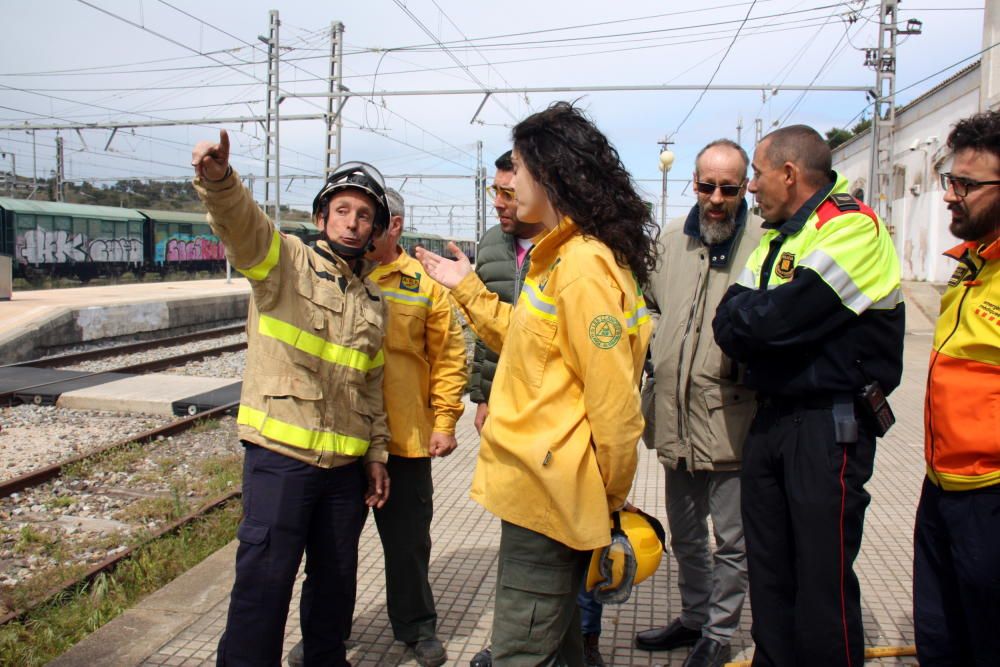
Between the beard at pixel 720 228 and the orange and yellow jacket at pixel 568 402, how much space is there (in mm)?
1007

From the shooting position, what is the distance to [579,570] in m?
2.33

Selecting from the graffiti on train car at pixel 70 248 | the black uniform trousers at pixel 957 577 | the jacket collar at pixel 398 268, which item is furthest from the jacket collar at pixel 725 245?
the graffiti on train car at pixel 70 248

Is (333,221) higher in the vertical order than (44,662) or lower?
higher

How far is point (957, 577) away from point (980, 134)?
1.43 m

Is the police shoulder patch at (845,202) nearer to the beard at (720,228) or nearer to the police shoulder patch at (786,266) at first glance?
the police shoulder patch at (786,266)

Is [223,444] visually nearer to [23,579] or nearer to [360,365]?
[23,579]

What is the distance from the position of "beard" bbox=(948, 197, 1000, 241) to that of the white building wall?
74.3ft

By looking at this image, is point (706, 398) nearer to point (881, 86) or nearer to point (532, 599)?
point (532, 599)

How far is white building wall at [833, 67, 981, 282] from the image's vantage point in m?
23.6

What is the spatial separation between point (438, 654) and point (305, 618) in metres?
0.65

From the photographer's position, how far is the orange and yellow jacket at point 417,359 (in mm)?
3379

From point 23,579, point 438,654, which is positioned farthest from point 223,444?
point 438,654

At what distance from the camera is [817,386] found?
2.54m

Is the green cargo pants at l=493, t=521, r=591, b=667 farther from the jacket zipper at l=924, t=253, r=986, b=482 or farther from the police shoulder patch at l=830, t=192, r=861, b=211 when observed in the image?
the police shoulder patch at l=830, t=192, r=861, b=211
